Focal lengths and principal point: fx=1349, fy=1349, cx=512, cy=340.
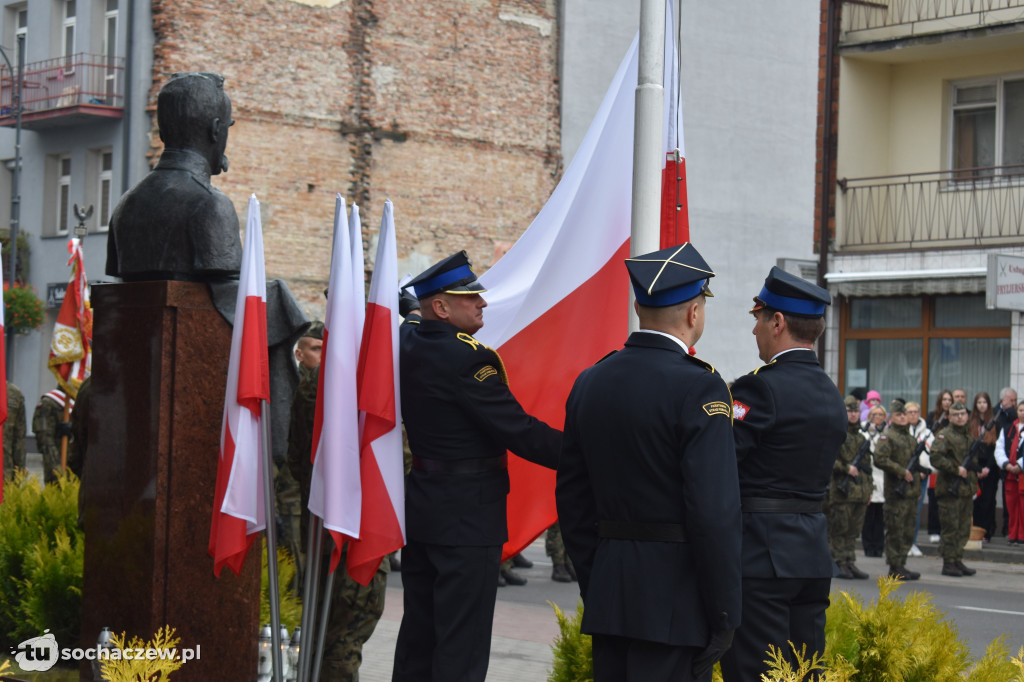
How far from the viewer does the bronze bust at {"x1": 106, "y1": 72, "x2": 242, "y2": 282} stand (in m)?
6.05

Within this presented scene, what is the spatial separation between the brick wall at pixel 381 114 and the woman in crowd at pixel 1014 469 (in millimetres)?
12775

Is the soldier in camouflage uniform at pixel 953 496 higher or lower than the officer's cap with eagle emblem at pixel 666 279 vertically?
lower

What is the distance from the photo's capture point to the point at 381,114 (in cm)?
2706

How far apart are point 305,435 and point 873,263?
19.2m

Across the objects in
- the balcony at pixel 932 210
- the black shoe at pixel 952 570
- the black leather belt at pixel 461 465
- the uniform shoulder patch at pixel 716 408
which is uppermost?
the balcony at pixel 932 210

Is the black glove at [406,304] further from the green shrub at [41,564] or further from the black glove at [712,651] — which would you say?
the black glove at [712,651]

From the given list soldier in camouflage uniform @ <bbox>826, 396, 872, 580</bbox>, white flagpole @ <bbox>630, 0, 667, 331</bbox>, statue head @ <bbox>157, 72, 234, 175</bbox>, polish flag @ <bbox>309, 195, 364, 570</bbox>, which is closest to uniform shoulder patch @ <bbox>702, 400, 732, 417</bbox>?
polish flag @ <bbox>309, 195, 364, 570</bbox>

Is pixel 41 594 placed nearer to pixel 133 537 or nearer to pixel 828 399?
pixel 133 537

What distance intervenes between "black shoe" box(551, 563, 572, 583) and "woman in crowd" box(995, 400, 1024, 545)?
20.0 feet

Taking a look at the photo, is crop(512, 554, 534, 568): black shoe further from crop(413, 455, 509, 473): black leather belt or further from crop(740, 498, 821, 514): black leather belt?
crop(740, 498, 821, 514): black leather belt

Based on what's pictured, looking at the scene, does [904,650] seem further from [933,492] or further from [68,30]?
[68,30]

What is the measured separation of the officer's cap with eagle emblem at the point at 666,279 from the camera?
4.62m

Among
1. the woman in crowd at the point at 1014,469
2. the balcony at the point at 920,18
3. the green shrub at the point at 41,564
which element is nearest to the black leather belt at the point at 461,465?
the green shrub at the point at 41,564

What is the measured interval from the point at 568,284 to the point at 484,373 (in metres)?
1.26
